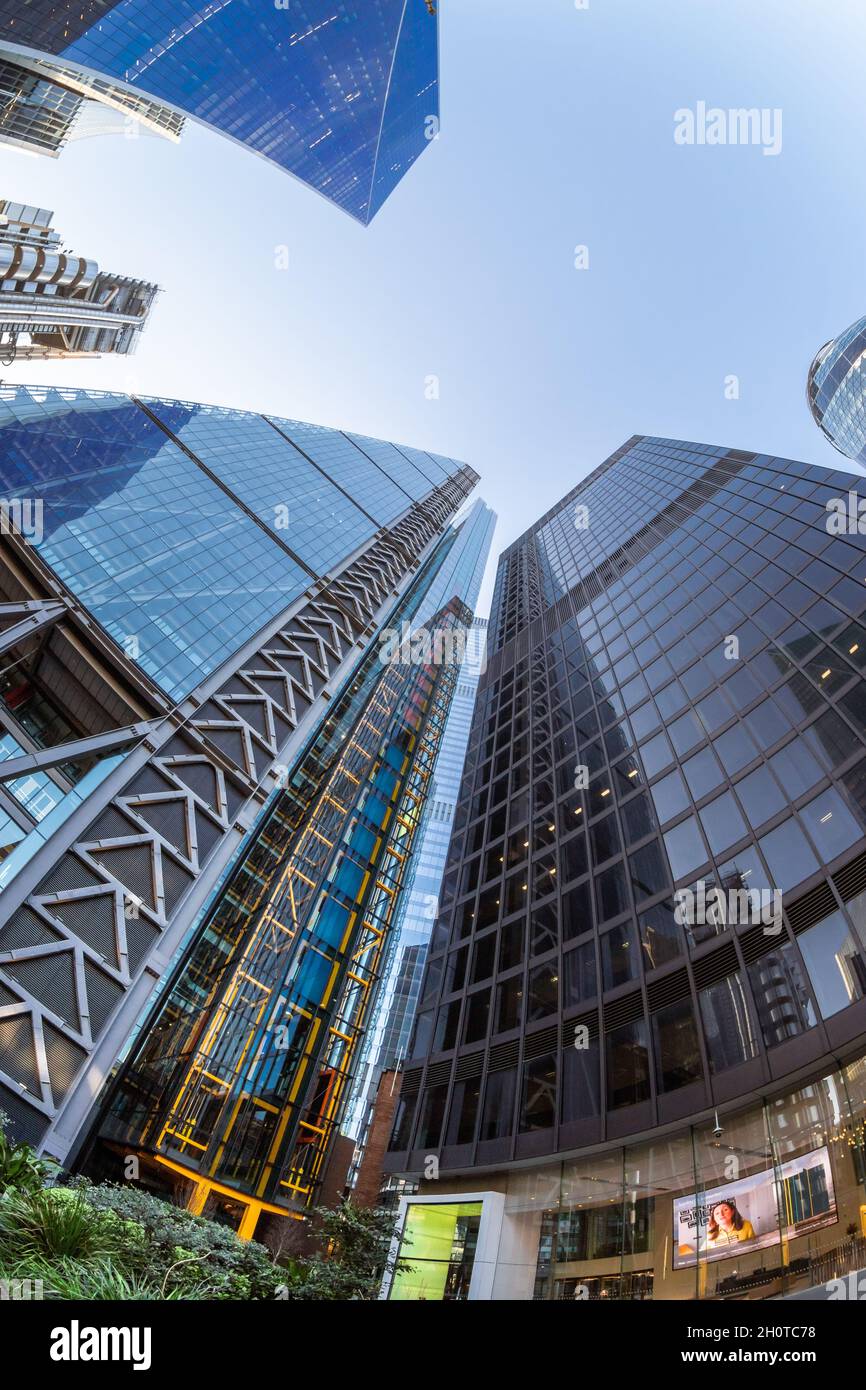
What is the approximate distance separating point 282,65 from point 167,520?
173 feet

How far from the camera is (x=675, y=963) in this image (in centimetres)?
2173

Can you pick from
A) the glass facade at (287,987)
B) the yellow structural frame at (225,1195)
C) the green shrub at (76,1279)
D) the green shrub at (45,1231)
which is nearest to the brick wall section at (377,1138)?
the glass facade at (287,987)

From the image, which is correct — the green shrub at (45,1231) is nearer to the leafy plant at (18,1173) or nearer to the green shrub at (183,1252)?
the green shrub at (183,1252)

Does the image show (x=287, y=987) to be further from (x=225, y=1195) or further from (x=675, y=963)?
(x=675, y=963)

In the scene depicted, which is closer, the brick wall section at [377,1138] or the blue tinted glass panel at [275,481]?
the brick wall section at [377,1138]

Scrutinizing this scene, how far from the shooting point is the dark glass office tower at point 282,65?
1930 inches

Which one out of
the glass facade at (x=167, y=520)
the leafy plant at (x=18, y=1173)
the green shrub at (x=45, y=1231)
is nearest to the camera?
the green shrub at (x=45, y=1231)

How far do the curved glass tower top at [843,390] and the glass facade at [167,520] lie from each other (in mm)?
88198

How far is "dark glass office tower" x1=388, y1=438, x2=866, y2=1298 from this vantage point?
16781 millimetres

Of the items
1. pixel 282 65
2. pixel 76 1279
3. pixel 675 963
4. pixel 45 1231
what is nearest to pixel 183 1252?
pixel 45 1231

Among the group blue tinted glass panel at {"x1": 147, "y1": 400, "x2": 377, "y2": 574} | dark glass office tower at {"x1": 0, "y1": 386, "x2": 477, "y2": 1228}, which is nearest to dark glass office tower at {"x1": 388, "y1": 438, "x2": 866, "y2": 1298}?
dark glass office tower at {"x1": 0, "y1": 386, "x2": 477, "y2": 1228}

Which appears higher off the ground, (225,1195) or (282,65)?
(282,65)

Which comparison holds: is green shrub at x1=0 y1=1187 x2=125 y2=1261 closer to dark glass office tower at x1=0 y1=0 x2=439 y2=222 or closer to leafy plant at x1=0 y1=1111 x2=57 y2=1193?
leafy plant at x1=0 y1=1111 x2=57 y2=1193
